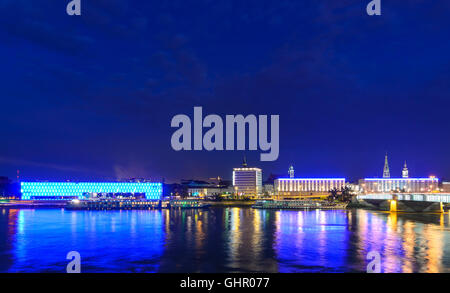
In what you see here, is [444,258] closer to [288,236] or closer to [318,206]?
[288,236]

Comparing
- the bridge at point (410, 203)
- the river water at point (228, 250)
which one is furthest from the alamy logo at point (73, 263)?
the bridge at point (410, 203)

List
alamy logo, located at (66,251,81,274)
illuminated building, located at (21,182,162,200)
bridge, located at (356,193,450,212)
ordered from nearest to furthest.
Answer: alamy logo, located at (66,251,81,274)
bridge, located at (356,193,450,212)
illuminated building, located at (21,182,162,200)

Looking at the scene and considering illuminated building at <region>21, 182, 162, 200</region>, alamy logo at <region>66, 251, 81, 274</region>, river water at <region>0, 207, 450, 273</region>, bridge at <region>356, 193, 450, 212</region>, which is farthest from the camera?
illuminated building at <region>21, 182, 162, 200</region>

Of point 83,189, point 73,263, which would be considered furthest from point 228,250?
point 83,189

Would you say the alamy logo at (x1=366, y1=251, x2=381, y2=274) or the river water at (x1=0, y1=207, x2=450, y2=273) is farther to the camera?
the river water at (x1=0, y1=207, x2=450, y2=273)

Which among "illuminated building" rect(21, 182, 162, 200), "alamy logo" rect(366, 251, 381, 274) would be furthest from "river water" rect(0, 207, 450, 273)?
"illuminated building" rect(21, 182, 162, 200)

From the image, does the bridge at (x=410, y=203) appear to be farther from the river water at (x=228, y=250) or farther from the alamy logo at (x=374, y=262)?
the alamy logo at (x=374, y=262)

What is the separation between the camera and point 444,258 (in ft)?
111

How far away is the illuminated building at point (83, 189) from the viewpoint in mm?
168375

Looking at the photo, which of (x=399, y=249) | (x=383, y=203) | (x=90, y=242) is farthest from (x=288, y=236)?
(x=383, y=203)

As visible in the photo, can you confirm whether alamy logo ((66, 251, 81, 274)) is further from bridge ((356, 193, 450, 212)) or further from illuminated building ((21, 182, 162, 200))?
illuminated building ((21, 182, 162, 200))

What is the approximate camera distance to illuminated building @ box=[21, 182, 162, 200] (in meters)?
168

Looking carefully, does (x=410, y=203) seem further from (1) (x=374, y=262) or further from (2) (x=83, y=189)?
(2) (x=83, y=189)
